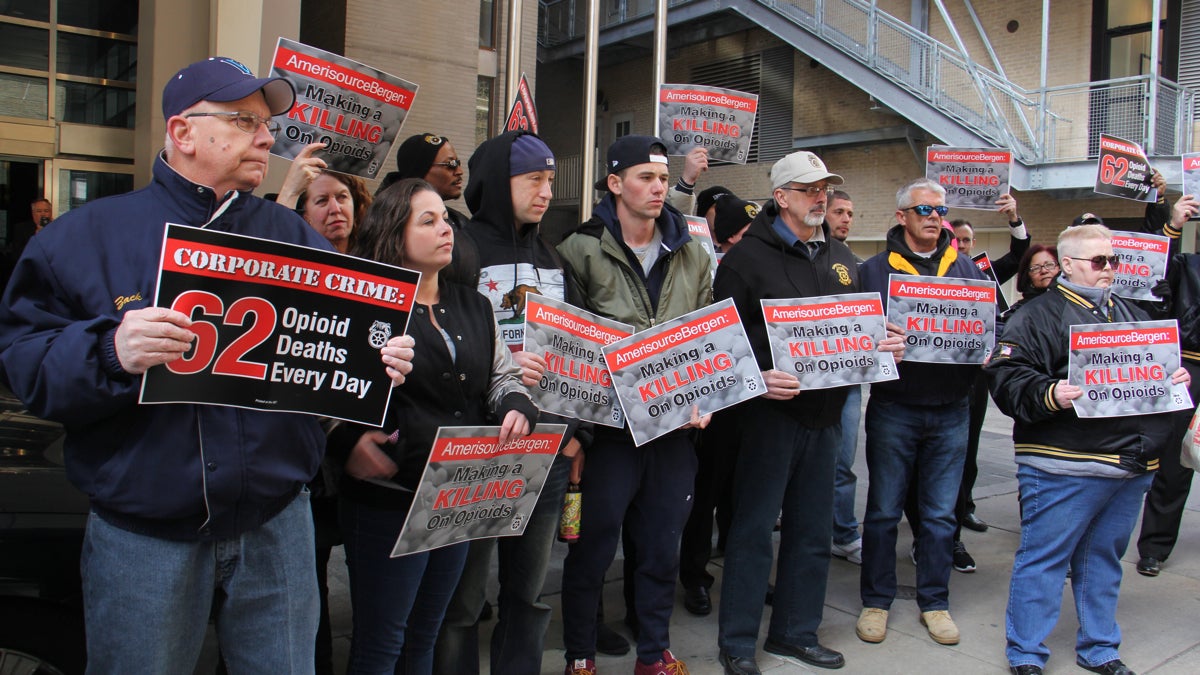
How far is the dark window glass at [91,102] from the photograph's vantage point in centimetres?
875

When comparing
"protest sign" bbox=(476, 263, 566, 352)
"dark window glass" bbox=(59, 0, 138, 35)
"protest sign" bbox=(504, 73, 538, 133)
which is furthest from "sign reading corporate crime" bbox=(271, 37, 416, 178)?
"dark window glass" bbox=(59, 0, 138, 35)

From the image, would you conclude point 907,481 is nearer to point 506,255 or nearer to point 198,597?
Answer: point 506,255

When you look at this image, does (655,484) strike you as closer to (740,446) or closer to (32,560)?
(740,446)

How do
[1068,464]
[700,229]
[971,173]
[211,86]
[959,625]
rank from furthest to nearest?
[971,173] → [700,229] → [959,625] → [1068,464] → [211,86]

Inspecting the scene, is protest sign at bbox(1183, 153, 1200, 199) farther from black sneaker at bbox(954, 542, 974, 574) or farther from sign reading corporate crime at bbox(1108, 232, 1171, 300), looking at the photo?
black sneaker at bbox(954, 542, 974, 574)

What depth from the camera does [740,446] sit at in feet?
13.8

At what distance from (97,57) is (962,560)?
874 cm

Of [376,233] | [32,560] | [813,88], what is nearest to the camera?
[32,560]

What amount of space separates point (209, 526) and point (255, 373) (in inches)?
14.9

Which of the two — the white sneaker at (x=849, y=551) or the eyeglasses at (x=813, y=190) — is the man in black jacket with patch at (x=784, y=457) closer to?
the eyeglasses at (x=813, y=190)

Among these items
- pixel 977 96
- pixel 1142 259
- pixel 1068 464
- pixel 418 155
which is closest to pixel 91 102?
pixel 418 155

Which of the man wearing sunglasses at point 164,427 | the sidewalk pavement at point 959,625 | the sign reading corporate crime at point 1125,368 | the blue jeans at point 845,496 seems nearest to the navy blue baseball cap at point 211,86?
the man wearing sunglasses at point 164,427

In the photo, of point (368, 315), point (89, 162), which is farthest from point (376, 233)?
point (89, 162)

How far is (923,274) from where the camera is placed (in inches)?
188
